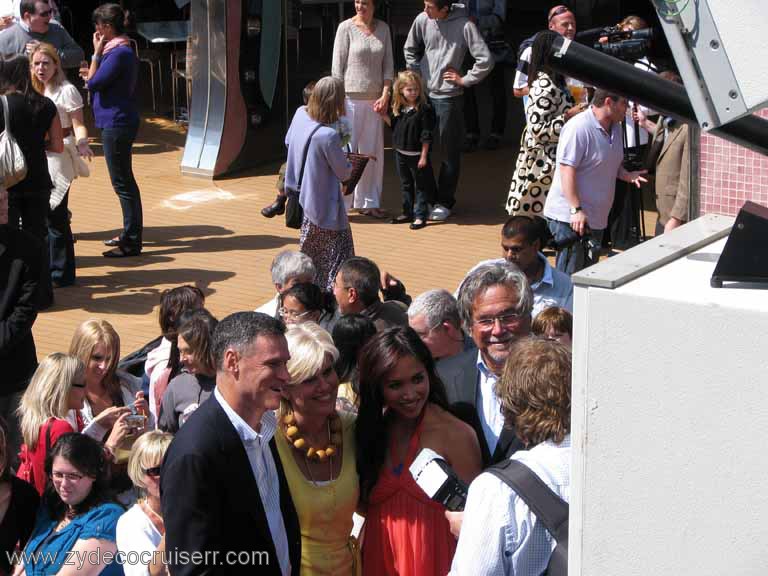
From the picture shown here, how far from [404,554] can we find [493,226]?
7146 mm

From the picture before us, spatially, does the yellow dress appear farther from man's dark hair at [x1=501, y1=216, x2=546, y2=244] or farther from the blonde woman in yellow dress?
man's dark hair at [x1=501, y1=216, x2=546, y2=244]

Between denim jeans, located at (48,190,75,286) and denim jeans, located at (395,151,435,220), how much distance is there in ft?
9.95

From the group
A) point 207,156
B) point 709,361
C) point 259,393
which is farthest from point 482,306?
point 207,156

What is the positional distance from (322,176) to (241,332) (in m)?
4.45

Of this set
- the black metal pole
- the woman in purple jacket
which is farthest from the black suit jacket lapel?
the woman in purple jacket

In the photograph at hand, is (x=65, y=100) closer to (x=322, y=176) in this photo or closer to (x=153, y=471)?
(x=322, y=176)

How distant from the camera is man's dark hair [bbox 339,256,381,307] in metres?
5.93

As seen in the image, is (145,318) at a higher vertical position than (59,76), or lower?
lower

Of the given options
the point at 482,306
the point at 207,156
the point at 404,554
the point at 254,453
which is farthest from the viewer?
the point at 207,156

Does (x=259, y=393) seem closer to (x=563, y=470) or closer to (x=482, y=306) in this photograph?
(x=563, y=470)

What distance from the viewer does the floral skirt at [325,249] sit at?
26.5 ft

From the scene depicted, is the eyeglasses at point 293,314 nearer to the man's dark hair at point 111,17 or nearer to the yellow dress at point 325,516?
the yellow dress at point 325,516

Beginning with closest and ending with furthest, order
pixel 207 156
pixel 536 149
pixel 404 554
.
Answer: pixel 404 554 < pixel 536 149 < pixel 207 156

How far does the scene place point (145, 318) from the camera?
8.64m
